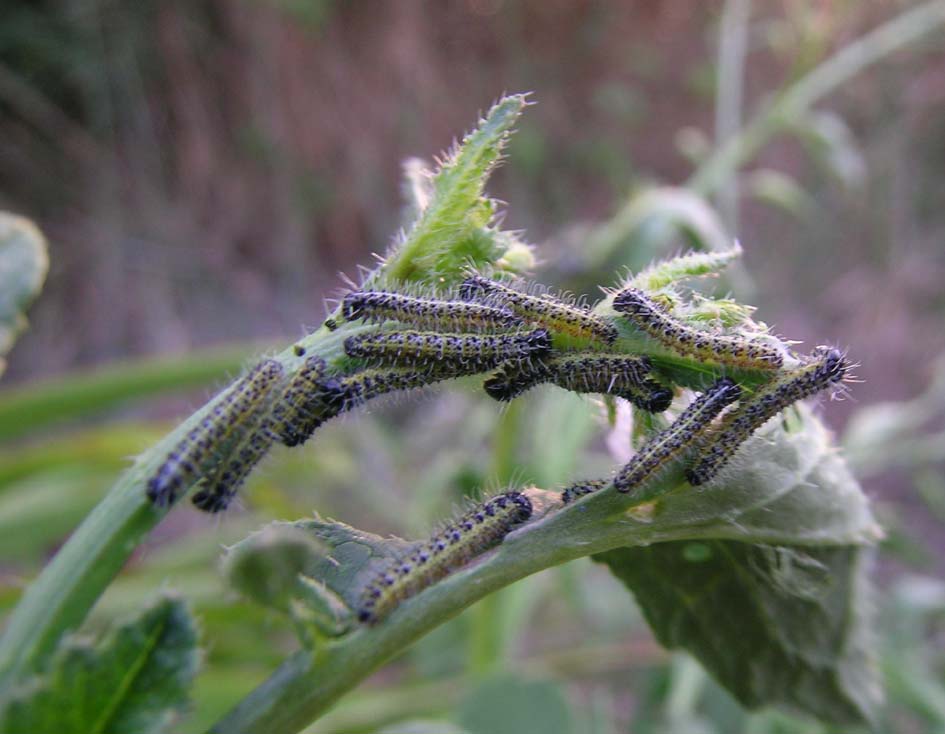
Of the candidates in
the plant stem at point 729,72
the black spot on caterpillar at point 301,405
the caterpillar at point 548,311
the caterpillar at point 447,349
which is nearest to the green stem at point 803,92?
the plant stem at point 729,72

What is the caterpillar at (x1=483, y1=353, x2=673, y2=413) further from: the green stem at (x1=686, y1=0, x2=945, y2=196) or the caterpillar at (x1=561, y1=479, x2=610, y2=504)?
the green stem at (x1=686, y1=0, x2=945, y2=196)

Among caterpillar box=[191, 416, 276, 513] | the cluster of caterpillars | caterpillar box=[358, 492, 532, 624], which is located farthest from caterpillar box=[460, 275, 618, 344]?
caterpillar box=[191, 416, 276, 513]

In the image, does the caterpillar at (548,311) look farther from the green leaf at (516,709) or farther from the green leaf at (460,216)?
the green leaf at (516,709)

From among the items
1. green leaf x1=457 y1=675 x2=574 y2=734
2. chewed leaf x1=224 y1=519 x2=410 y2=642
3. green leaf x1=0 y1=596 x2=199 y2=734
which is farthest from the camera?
green leaf x1=457 y1=675 x2=574 y2=734

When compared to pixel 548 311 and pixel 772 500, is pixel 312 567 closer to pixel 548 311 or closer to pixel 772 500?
pixel 548 311

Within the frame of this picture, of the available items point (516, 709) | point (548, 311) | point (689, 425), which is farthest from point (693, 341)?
point (516, 709)

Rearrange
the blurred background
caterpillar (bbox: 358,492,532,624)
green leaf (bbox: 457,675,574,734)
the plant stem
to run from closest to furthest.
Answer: caterpillar (bbox: 358,492,532,624) → green leaf (bbox: 457,675,574,734) → the plant stem → the blurred background

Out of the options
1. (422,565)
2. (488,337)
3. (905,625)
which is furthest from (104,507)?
(905,625)

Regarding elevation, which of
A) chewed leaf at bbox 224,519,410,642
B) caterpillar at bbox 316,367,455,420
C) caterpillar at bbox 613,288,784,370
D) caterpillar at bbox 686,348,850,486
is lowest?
chewed leaf at bbox 224,519,410,642
